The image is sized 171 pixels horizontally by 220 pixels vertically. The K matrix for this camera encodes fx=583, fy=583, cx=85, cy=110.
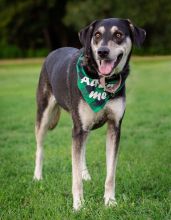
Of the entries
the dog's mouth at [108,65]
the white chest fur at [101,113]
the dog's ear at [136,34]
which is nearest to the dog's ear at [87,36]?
the dog's mouth at [108,65]

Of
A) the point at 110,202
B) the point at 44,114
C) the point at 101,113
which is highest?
the point at 101,113

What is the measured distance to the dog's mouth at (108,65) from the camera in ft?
19.6

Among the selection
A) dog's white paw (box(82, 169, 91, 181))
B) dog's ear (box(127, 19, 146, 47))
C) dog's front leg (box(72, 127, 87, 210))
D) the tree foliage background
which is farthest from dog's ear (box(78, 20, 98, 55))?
the tree foliage background

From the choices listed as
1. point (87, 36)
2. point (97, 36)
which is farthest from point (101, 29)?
point (87, 36)

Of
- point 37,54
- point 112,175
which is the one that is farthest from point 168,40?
point 112,175

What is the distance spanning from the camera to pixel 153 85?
22000 mm

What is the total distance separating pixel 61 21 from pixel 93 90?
5389 centimetres

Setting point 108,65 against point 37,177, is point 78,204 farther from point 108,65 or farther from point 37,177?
point 37,177

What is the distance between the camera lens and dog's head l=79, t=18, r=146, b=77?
5.88 metres

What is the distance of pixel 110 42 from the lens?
5.89 m

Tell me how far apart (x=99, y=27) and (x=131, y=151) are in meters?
3.76

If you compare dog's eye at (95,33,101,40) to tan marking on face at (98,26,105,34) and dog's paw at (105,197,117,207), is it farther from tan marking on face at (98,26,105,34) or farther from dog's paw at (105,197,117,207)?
dog's paw at (105,197,117,207)

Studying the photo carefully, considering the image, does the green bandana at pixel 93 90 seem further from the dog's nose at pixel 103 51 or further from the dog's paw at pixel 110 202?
the dog's paw at pixel 110 202

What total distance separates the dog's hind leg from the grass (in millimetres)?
233
